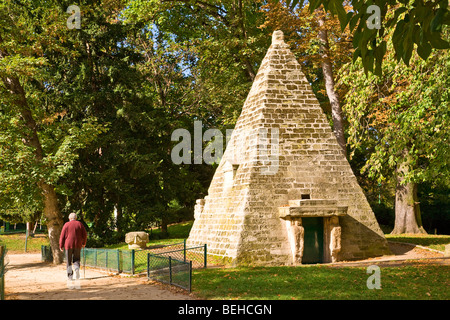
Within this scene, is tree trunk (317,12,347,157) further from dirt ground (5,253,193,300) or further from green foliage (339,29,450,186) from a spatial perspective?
dirt ground (5,253,193,300)

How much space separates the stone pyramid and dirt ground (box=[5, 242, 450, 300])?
46.5 inches

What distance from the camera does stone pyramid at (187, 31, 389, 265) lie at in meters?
Result: 13.6

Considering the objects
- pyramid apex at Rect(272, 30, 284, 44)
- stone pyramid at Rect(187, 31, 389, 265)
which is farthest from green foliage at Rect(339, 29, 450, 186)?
pyramid apex at Rect(272, 30, 284, 44)

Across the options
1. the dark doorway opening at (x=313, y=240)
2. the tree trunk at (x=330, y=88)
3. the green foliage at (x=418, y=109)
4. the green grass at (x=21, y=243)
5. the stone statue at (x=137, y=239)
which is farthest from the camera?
the green grass at (x=21, y=243)

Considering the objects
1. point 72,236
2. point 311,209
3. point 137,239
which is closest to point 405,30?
point 311,209

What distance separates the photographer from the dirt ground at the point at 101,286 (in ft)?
31.0

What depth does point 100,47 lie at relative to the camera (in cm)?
2508

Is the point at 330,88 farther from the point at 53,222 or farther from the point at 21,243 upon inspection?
the point at 21,243

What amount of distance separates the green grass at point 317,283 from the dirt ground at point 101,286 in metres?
1.07

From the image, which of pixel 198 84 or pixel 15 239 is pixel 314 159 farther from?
pixel 15 239

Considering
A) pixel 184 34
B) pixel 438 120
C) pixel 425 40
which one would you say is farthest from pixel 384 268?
pixel 184 34

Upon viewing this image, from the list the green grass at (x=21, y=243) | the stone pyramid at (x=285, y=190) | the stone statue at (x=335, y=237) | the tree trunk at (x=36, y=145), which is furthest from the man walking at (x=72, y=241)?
the green grass at (x=21, y=243)

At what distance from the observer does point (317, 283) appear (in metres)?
10.1

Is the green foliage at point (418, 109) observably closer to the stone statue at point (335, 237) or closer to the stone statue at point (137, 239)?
the stone statue at point (335, 237)
